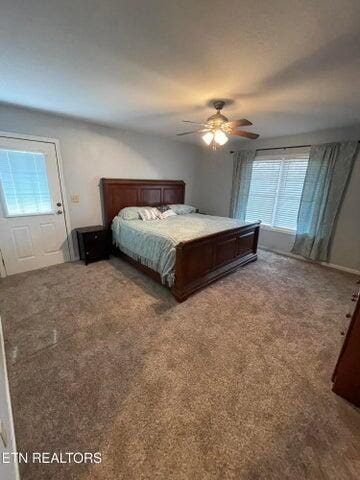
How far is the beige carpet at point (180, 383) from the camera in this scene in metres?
1.11

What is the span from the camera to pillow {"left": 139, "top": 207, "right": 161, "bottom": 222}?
3691 mm

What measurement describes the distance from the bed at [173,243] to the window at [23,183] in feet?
3.12

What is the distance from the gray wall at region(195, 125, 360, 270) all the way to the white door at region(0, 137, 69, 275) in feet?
11.5

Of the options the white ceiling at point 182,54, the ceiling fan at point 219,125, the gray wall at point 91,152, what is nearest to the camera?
the white ceiling at point 182,54

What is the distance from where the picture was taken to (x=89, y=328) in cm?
204

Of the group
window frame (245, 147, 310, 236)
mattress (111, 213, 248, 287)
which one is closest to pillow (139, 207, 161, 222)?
mattress (111, 213, 248, 287)

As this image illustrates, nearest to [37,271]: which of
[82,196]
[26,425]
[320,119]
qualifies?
[82,196]

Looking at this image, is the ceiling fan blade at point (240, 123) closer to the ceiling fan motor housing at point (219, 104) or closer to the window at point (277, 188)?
the ceiling fan motor housing at point (219, 104)

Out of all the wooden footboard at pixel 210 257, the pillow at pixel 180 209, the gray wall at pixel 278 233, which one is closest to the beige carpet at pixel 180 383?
the wooden footboard at pixel 210 257

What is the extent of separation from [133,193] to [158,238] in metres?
1.80

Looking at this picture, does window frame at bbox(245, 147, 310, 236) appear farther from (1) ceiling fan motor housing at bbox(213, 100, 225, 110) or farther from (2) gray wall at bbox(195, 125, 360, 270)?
(1) ceiling fan motor housing at bbox(213, 100, 225, 110)

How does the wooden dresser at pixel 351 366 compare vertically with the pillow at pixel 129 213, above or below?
below

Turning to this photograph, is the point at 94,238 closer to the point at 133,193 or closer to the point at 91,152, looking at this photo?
the point at 133,193

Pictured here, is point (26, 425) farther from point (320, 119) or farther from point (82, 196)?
point (320, 119)
